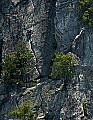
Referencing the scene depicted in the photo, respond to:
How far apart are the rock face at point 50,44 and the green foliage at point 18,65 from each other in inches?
70.6

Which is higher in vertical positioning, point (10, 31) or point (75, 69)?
point (10, 31)

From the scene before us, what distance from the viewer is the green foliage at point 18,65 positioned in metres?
54.8

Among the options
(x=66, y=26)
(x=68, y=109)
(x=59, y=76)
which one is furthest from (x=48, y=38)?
(x=68, y=109)

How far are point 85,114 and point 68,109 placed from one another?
259 centimetres

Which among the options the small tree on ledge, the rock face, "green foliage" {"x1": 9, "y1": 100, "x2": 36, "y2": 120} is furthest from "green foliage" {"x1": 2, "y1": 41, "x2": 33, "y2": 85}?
"green foliage" {"x1": 9, "y1": 100, "x2": 36, "y2": 120}

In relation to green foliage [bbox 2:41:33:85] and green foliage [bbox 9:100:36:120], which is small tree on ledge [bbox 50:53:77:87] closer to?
green foliage [bbox 2:41:33:85]

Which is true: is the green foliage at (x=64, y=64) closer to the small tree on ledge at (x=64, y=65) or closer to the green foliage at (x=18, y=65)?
the small tree on ledge at (x=64, y=65)

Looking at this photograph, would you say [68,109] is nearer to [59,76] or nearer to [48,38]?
[59,76]

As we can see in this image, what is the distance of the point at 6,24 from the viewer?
193ft

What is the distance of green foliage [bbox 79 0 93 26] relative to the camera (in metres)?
52.4

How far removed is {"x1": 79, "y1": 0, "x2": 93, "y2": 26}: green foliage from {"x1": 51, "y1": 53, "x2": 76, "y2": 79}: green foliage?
5.91 m

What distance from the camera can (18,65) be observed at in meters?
55.2

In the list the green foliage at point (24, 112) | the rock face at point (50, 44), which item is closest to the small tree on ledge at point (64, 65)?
the rock face at point (50, 44)

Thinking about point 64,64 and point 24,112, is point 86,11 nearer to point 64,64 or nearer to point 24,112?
point 64,64
